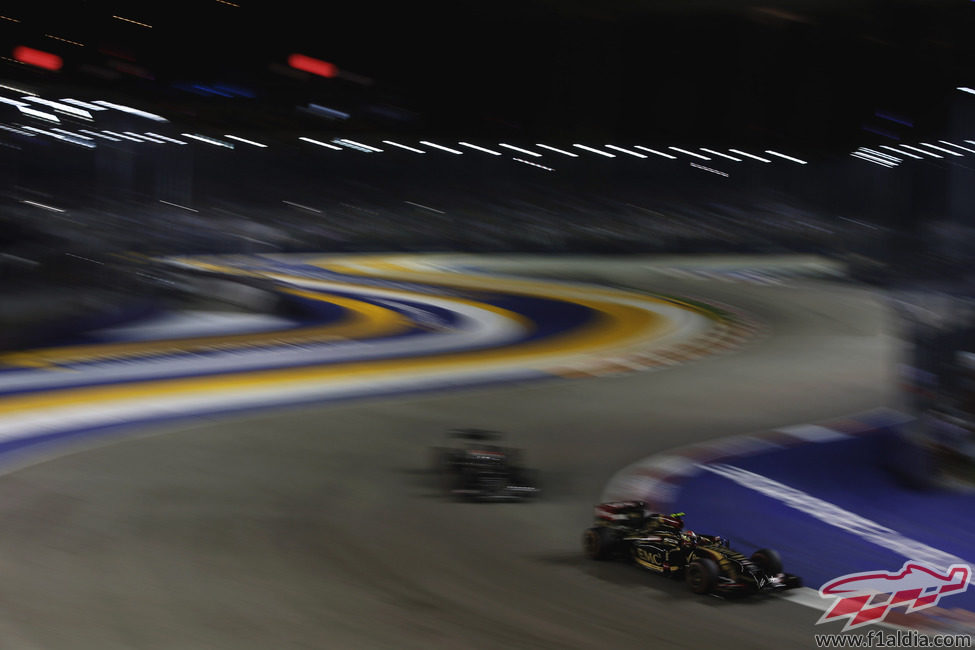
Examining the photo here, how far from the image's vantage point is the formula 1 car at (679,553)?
619 centimetres

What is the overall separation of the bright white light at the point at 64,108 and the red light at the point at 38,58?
2.20 m

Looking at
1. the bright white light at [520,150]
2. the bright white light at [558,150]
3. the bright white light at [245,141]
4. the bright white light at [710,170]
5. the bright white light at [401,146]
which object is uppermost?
the bright white light at [710,170]

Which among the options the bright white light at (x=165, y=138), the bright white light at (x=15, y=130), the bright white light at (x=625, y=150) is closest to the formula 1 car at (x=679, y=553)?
the bright white light at (x=15, y=130)

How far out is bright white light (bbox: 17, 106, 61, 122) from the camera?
2959cm

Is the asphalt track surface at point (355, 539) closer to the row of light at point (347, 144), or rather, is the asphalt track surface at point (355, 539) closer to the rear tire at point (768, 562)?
the rear tire at point (768, 562)

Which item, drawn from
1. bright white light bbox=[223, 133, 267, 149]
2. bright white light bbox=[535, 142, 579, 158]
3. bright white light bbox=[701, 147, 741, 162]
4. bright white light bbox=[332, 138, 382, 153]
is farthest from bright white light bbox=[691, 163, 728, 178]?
bright white light bbox=[223, 133, 267, 149]

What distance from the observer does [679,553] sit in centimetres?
648

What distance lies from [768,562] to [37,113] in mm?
28027

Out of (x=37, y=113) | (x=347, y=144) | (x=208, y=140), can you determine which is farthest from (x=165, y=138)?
(x=37, y=113)

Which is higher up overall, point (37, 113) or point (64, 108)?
point (64, 108)

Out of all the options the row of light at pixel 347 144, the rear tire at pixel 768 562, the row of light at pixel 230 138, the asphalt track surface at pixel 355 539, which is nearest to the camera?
the asphalt track surface at pixel 355 539

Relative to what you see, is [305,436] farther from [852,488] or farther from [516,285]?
[516,285]

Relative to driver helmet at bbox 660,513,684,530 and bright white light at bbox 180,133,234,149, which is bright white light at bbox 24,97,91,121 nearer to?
bright white light at bbox 180,133,234,149

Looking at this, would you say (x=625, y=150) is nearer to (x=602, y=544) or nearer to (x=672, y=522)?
(x=672, y=522)
